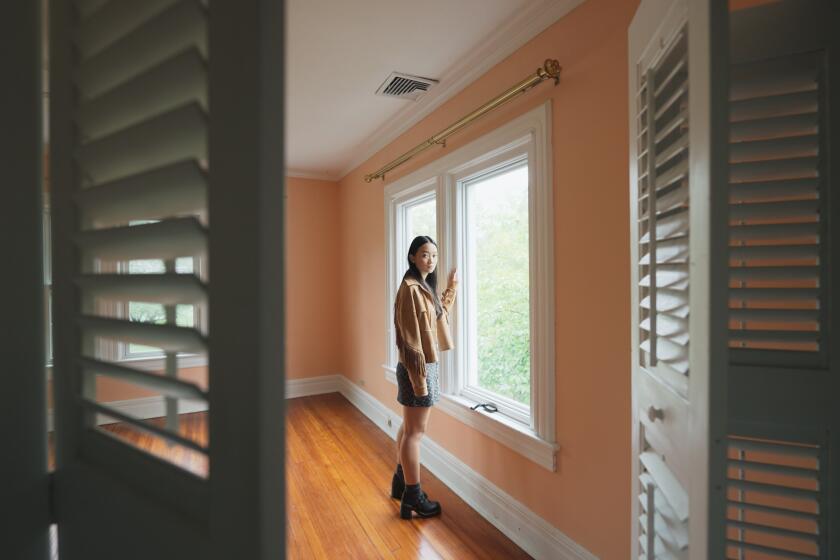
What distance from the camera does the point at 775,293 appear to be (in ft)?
2.81

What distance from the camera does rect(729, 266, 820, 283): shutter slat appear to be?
842 mm

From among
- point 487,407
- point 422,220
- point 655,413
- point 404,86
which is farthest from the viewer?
point 422,220

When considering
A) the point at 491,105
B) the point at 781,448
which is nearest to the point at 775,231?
the point at 781,448

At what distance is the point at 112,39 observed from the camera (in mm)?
472

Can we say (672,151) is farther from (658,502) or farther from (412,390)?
(412,390)

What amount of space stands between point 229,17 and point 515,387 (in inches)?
93.6

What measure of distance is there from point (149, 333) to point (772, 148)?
3.66ft

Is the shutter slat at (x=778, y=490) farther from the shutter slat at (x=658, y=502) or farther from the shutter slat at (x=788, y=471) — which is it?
the shutter slat at (x=658, y=502)

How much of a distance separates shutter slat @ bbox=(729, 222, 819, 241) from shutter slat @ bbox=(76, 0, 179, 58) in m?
0.99

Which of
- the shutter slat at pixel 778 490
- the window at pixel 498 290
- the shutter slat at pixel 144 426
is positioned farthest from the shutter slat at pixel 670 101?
the window at pixel 498 290

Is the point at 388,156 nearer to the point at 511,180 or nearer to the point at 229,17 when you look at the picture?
the point at 511,180

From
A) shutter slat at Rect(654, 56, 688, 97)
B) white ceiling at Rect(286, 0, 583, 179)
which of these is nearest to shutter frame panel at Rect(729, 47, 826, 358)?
shutter slat at Rect(654, 56, 688, 97)

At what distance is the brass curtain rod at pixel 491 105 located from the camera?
6.32 ft

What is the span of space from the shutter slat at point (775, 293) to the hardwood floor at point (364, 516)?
4.84 feet
